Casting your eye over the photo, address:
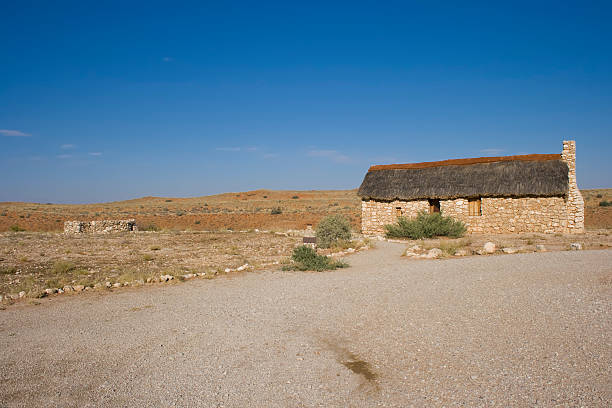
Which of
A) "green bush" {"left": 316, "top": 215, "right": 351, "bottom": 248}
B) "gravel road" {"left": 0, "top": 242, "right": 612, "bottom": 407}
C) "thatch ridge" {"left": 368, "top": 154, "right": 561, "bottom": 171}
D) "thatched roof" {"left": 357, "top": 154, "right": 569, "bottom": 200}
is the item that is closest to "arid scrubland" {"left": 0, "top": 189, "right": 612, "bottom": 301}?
"green bush" {"left": 316, "top": 215, "right": 351, "bottom": 248}

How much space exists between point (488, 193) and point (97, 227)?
2154cm

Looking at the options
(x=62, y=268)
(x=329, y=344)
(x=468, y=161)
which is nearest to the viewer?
(x=329, y=344)

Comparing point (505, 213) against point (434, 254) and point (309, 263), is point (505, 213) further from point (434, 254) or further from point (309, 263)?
point (309, 263)

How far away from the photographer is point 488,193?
1978 centimetres

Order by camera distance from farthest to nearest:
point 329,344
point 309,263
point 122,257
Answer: point 122,257, point 309,263, point 329,344

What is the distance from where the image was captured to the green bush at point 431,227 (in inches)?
732

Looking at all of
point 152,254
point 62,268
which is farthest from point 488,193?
point 62,268

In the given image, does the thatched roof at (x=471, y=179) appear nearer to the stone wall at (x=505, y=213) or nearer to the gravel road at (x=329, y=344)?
the stone wall at (x=505, y=213)

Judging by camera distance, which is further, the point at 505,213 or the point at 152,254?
the point at 505,213

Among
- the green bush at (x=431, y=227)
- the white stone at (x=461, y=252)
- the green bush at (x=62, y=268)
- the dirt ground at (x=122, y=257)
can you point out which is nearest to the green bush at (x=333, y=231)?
the dirt ground at (x=122, y=257)

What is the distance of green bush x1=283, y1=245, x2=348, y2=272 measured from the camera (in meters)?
11.4

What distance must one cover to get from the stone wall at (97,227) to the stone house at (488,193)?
46.6ft

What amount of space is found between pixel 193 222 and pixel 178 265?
23.0m

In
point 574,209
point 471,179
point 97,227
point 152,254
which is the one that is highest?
point 471,179
